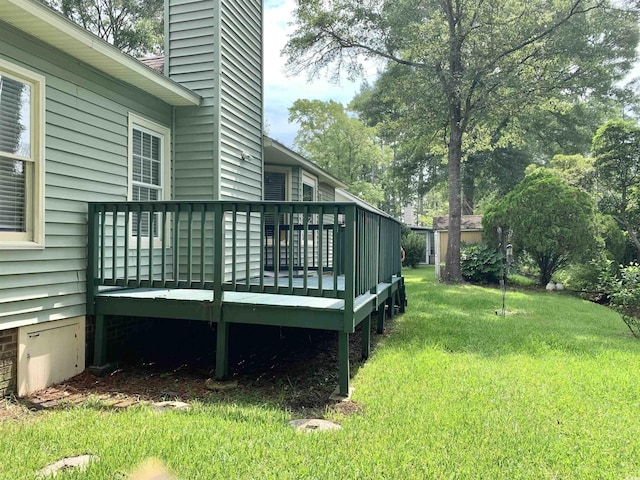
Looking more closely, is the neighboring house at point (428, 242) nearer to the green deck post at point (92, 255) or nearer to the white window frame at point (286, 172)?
the white window frame at point (286, 172)

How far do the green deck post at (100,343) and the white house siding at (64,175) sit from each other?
203mm

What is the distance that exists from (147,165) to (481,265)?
11.8 m

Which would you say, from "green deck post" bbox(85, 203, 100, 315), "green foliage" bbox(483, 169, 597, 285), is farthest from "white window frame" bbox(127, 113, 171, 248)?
"green foliage" bbox(483, 169, 597, 285)

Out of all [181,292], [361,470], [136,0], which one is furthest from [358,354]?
[136,0]

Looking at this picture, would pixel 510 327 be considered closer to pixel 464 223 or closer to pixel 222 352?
pixel 222 352

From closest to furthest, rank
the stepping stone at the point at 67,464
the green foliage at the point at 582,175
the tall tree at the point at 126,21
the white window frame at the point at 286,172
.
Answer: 1. the stepping stone at the point at 67,464
2. the white window frame at the point at 286,172
3. the green foliage at the point at 582,175
4. the tall tree at the point at 126,21

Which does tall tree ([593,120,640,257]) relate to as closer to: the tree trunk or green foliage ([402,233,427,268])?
the tree trunk

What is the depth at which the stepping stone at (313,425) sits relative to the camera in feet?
9.47

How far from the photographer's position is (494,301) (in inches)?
389

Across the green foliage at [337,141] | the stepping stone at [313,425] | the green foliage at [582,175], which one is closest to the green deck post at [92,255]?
the stepping stone at [313,425]

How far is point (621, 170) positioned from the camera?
11500mm

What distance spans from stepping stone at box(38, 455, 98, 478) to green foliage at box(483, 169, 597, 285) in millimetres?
12404

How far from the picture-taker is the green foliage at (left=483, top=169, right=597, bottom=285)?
11812 mm

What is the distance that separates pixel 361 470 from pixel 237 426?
3.16ft
